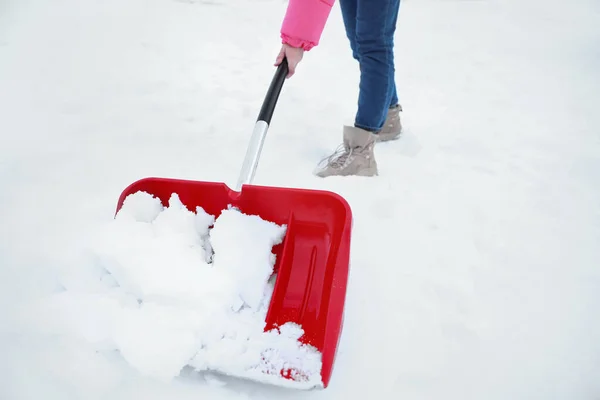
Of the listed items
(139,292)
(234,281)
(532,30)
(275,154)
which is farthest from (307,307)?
(532,30)

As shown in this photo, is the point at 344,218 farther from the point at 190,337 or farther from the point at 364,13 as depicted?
the point at 364,13

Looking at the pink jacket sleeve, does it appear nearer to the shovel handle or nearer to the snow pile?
the shovel handle

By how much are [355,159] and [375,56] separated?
32 cm

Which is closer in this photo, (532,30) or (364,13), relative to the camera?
(364,13)

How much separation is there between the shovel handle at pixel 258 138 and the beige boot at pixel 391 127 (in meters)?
0.62

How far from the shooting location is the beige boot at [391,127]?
5.32 ft

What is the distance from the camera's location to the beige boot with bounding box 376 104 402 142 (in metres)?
1.62

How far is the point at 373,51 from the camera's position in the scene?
1.27 meters

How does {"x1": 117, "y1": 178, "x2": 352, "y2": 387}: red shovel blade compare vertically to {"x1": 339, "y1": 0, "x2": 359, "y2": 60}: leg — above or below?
below

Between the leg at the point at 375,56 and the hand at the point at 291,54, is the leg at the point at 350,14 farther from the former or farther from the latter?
the hand at the point at 291,54

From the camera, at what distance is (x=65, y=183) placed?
1282 mm

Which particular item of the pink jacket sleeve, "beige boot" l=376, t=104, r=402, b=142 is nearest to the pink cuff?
the pink jacket sleeve

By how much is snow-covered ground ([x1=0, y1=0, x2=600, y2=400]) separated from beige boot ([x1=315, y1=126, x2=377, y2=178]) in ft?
0.16

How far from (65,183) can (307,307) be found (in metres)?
0.88
